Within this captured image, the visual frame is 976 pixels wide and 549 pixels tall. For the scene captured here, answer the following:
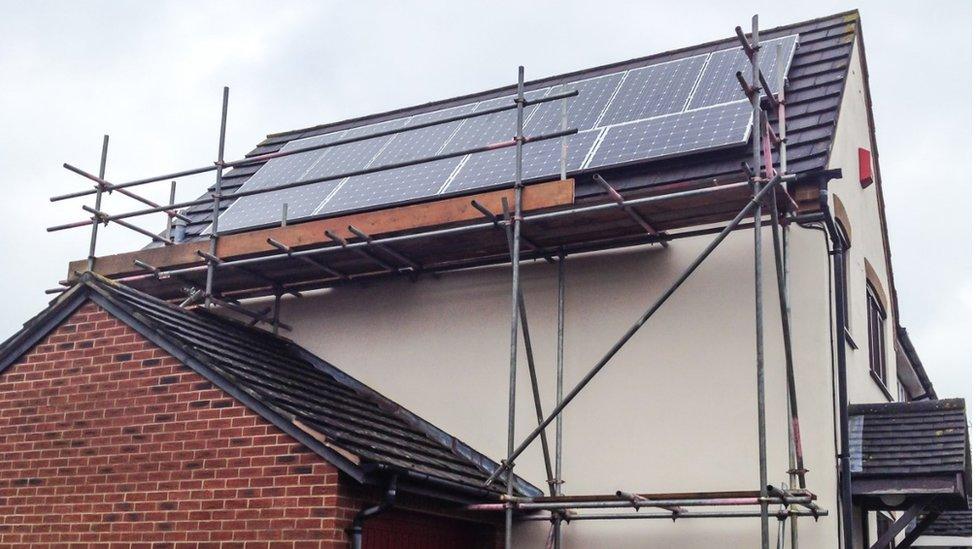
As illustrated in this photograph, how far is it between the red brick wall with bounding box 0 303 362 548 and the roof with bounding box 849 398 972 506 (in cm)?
466

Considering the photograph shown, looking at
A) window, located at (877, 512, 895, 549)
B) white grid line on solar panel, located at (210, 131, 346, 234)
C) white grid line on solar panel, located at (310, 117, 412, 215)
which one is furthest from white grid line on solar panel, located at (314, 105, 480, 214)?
window, located at (877, 512, 895, 549)

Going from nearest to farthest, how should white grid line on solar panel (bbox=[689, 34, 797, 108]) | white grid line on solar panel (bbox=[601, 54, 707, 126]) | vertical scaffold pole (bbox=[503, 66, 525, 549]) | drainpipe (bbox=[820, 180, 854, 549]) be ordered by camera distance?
vertical scaffold pole (bbox=[503, 66, 525, 549]) → drainpipe (bbox=[820, 180, 854, 549]) → white grid line on solar panel (bbox=[689, 34, 797, 108]) → white grid line on solar panel (bbox=[601, 54, 707, 126])

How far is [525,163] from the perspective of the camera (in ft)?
34.6

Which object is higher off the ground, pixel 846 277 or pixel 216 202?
pixel 216 202

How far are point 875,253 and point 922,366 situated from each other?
4.48m

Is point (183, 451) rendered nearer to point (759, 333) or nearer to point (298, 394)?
point (298, 394)

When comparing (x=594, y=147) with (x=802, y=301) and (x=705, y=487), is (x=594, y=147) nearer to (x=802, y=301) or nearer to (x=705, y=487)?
(x=802, y=301)

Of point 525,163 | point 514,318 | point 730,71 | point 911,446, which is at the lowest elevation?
point 911,446

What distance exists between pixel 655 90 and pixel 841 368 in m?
3.57

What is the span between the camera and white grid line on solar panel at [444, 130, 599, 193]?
33.6 feet

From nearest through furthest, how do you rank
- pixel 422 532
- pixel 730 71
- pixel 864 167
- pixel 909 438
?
pixel 422 532 < pixel 909 438 < pixel 730 71 < pixel 864 167

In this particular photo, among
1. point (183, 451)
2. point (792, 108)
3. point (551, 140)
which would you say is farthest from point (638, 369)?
point (183, 451)

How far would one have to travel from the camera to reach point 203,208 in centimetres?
1351

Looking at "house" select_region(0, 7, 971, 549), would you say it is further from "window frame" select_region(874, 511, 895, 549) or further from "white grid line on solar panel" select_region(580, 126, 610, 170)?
"window frame" select_region(874, 511, 895, 549)
